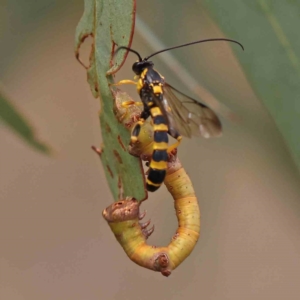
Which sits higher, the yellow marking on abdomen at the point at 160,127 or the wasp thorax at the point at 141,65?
the wasp thorax at the point at 141,65

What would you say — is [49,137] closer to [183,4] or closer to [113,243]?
[113,243]

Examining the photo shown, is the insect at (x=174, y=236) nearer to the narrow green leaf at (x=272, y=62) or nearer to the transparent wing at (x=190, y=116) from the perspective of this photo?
the transparent wing at (x=190, y=116)

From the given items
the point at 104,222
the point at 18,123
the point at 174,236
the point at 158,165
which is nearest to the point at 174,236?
the point at 174,236

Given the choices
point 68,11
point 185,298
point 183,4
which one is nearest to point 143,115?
point 183,4

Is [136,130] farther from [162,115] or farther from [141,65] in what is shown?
[141,65]

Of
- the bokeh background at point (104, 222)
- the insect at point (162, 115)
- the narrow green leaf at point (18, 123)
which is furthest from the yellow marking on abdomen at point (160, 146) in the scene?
the bokeh background at point (104, 222)

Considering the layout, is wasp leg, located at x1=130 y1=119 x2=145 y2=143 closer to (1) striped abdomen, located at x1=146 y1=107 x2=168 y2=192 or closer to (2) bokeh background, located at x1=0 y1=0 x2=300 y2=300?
(1) striped abdomen, located at x1=146 y1=107 x2=168 y2=192

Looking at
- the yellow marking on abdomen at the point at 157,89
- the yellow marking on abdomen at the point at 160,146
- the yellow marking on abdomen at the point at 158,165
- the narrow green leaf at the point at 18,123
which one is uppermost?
the yellow marking on abdomen at the point at 157,89
